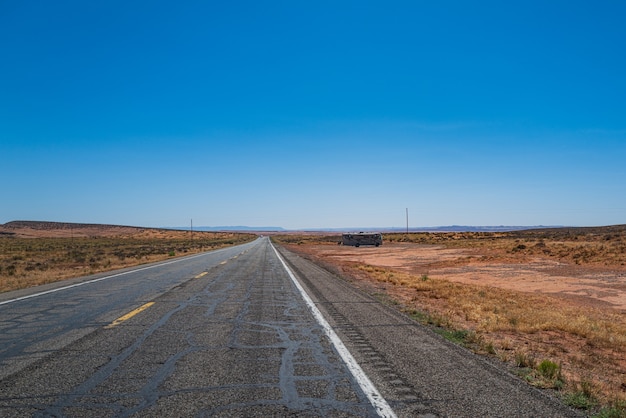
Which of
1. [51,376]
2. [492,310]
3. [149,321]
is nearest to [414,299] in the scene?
[492,310]

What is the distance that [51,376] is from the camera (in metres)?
5.12

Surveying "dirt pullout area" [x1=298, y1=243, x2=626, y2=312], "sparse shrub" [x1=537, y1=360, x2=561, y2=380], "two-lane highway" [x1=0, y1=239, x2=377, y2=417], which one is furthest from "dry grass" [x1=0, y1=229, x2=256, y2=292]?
"dirt pullout area" [x1=298, y1=243, x2=626, y2=312]

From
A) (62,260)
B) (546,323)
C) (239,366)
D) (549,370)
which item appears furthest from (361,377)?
(62,260)

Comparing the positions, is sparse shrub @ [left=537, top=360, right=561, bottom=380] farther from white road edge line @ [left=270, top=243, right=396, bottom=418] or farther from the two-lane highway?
the two-lane highway

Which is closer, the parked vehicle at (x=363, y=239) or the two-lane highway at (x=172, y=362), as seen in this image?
the two-lane highway at (x=172, y=362)

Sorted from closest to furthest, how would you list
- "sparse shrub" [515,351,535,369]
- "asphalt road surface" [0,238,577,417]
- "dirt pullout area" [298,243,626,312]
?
"asphalt road surface" [0,238,577,417] → "sparse shrub" [515,351,535,369] → "dirt pullout area" [298,243,626,312]

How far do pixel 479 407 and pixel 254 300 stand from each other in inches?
322

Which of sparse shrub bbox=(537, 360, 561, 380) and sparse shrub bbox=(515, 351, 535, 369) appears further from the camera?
sparse shrub bbox=(515, 351, 535, 369)

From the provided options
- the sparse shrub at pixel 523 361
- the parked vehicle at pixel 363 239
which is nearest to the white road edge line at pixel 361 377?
the sparse shrub at pixel 523 361

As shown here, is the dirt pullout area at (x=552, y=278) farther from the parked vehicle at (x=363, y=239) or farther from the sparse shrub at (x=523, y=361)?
the parked vehicle at (x=363, y=239)

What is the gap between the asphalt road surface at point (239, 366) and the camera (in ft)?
14.0

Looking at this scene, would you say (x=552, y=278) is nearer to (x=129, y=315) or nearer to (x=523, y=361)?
(x=523, y=361)

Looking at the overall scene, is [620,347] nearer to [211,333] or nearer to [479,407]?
[479,407]

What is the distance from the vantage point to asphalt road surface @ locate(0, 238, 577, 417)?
427cm
